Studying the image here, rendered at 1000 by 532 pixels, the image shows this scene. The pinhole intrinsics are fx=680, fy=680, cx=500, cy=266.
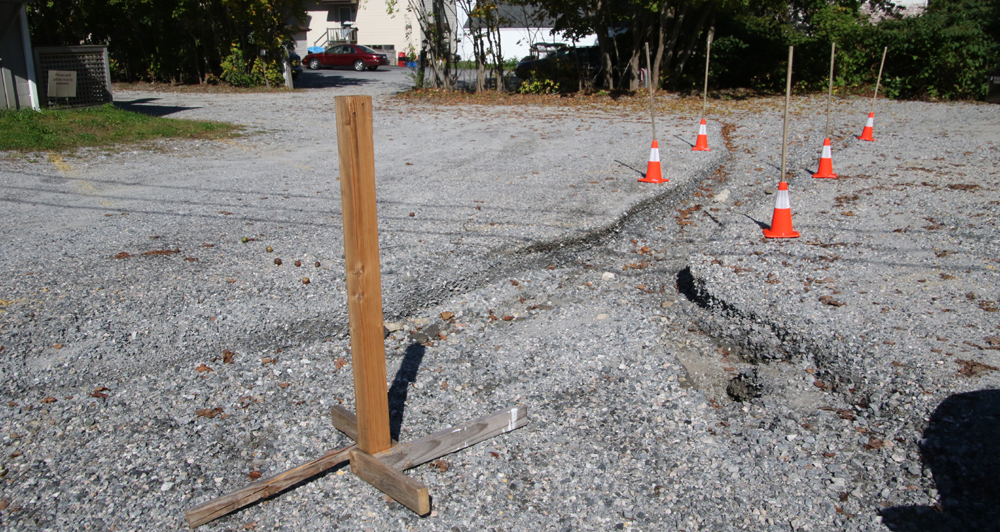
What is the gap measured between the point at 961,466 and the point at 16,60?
669 inches

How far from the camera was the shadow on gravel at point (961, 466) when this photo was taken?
9.31ft

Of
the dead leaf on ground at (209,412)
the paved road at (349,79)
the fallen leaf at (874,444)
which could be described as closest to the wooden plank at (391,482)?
the dead leaf on ground at (209,412)

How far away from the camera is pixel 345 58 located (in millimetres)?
39250

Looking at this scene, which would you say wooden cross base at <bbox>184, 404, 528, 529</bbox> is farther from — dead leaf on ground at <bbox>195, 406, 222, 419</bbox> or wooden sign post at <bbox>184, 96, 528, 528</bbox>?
dead leaf on ground at <bbox>195, 406, 222, 419</bbox>

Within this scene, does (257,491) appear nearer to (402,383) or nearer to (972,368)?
(402,383)

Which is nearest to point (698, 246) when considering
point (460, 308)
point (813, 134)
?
point (460, 308)

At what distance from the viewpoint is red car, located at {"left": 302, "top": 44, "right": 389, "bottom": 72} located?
1540 inches

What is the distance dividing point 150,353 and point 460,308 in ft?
6.88

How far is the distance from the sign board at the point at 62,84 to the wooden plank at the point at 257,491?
1523 centimetres

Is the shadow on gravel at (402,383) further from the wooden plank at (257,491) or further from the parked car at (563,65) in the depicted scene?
the parked car at (563,65)

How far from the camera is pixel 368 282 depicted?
3002mm

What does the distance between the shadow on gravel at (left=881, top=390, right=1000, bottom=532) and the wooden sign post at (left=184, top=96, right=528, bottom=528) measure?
2035 mm

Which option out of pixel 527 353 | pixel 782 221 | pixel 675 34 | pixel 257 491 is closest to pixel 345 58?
pixel 675 34

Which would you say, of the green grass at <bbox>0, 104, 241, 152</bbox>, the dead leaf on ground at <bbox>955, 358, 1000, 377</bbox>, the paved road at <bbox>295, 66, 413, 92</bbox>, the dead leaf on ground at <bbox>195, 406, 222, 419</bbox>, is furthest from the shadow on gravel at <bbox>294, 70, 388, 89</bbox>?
the dead leaf on ground at <bbox>955, 358, 1000, 377</bbox>
